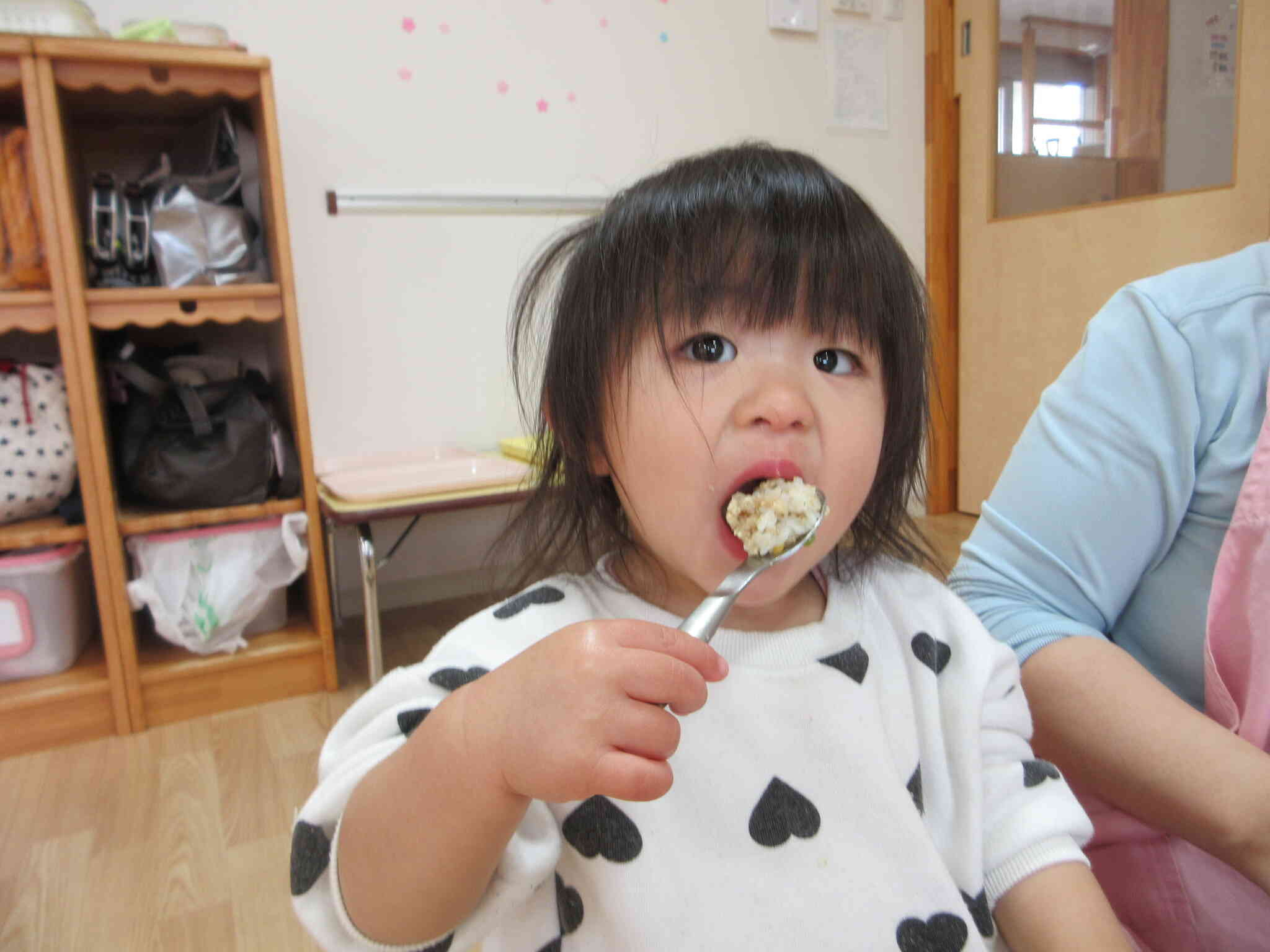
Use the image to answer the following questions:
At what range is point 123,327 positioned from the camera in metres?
1.87

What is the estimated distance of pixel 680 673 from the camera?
397 millimetres

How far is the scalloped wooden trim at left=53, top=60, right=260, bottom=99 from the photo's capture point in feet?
4.91

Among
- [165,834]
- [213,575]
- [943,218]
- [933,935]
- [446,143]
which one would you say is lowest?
[165,834]

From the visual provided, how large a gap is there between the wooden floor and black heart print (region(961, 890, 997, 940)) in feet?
2.98

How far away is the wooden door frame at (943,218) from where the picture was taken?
9.24 feet

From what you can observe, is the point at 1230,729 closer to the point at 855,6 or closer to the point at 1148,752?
the point at 1148,752

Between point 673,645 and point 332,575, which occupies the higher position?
point 673,645

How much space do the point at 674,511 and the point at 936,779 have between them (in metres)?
0.28

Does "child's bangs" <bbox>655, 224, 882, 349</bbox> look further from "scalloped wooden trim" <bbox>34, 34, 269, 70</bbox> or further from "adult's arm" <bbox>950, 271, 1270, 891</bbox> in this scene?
"scalloped wooden trim" <bbox>34, 34, 269, 70</bbox>

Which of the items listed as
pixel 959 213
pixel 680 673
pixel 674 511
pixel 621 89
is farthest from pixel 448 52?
pixel 680 673

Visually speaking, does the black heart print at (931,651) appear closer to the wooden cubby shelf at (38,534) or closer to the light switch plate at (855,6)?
the wooden cubby shelf at (38,534)

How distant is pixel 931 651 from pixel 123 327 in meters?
1.89

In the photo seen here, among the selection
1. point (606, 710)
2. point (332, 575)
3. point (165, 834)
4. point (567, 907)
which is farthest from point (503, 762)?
point (332, 575)

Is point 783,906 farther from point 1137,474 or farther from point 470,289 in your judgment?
point 470,289
